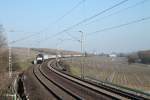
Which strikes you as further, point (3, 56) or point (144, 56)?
point (144, 56)

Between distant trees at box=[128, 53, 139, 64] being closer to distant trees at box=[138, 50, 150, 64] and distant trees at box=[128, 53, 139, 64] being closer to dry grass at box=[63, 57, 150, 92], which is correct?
distant trees at box=[138, 50, 150, 64]

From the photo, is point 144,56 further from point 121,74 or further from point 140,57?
point 121,74

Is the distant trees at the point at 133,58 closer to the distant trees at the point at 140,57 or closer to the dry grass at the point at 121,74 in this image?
the distant trees at the point at 140,57

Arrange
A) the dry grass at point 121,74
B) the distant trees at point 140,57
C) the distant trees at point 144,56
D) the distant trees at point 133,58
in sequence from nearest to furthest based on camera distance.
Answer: the dry grass at point 121,74, the distant trees at point 144,56, the distant trees at point 140,57, the distant trees at point 133,58

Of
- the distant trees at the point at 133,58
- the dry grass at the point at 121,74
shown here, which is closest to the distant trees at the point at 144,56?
the distant trees at the point at 133,58

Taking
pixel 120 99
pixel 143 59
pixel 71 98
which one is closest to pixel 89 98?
pixel 71 98

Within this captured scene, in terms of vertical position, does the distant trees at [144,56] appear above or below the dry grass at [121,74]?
above

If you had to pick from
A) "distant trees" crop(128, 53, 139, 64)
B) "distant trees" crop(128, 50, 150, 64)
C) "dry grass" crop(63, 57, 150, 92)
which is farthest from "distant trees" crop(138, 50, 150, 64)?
"dry grass" crop(63, 57, 150, 92)

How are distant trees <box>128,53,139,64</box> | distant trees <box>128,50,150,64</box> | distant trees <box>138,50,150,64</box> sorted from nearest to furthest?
distant trees <box>138,50,150,64</box> → distant trees <box>128,50,150,64</box> → distant trees <box>128,53,139,64</box>

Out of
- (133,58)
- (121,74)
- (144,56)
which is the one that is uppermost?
(144,56)

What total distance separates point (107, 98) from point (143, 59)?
10314 centimetres

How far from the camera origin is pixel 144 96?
1053 inches

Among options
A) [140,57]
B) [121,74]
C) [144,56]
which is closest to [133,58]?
[140,57]

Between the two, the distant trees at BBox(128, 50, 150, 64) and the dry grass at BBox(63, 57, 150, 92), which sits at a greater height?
the distant trees at BBox(128, 50, 150, 64)
